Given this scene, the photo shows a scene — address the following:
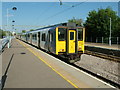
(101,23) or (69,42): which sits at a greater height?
(101,23)

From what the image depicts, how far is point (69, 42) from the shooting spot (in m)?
12.4

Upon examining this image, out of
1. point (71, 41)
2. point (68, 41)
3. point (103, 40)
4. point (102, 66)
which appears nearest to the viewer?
point (68, 41)

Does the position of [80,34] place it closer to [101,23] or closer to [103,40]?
[103,40]

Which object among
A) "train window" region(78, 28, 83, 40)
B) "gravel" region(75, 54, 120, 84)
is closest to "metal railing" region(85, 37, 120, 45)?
"gravel" region(75, 54, 120, 84)

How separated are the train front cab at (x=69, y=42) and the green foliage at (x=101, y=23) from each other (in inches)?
994

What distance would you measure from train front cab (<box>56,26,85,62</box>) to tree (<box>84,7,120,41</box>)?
84.5ft

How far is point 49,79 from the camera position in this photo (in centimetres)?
662

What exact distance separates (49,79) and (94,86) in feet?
6.10

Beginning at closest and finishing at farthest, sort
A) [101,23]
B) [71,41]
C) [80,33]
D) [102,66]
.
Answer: [71,41] → [80,33] → [102,66] → [101,23]

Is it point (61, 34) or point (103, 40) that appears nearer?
point (61, 34)

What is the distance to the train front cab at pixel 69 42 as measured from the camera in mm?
12242

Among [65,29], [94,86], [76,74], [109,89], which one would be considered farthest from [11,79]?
[65,29]

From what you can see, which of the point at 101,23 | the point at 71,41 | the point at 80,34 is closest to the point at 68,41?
the point at 71,41

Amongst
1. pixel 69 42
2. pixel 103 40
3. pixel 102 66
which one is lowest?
pixel 102 66
